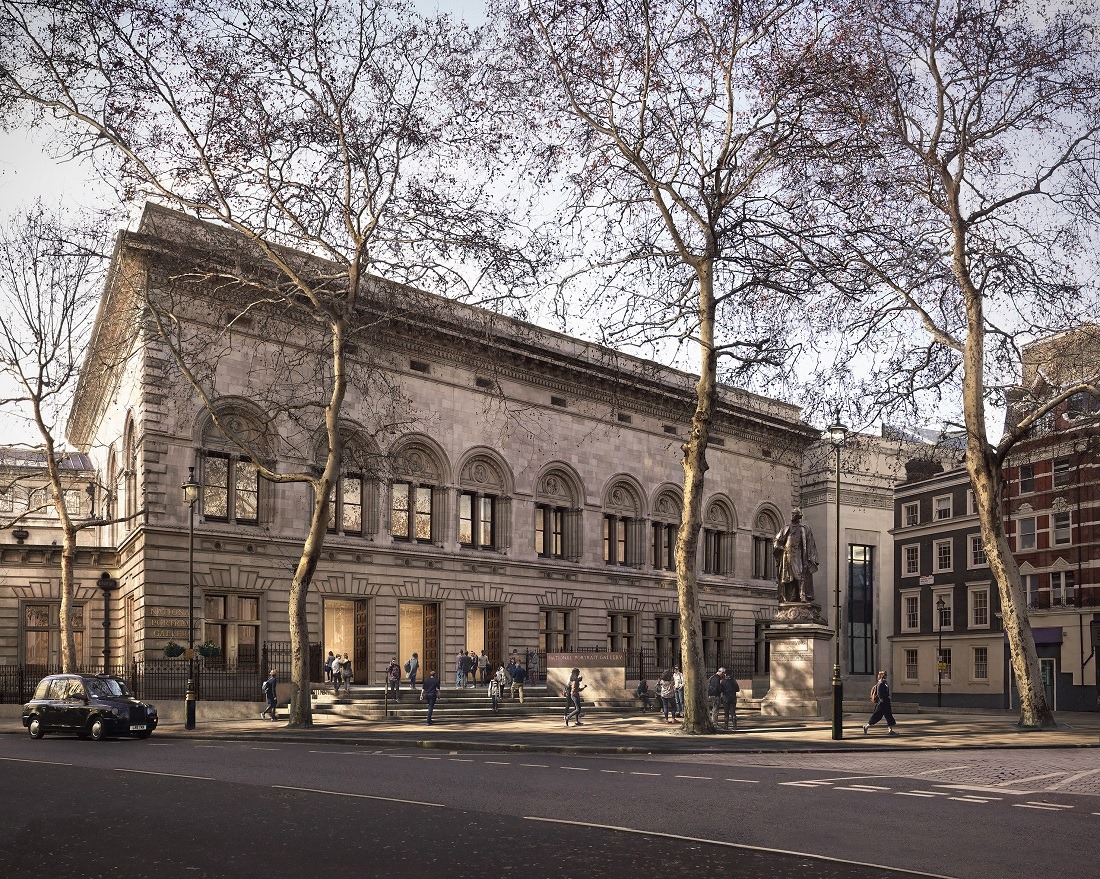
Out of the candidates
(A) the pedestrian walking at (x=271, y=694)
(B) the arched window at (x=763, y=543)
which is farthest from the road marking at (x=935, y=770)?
(B) the arched window at (x=763, y=543)

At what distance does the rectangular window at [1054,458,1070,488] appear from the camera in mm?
53175

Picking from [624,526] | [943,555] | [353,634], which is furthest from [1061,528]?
[353,634]

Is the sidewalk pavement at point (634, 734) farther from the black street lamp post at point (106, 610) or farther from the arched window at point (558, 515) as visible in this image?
the arched window at point (558, 515)

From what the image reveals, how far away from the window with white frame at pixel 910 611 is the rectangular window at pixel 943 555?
7.99 feet

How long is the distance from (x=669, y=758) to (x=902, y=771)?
4.74 metres

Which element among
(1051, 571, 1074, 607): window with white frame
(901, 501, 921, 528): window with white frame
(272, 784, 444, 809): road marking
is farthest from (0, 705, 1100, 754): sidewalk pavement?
(901, 501, 921, 528): window with white frame

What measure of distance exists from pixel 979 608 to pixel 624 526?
66.7ft

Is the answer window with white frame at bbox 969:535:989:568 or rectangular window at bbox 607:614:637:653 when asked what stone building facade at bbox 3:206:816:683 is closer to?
rectangular window at bbox 607:614:637:653

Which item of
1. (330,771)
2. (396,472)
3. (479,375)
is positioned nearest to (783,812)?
(330,771)

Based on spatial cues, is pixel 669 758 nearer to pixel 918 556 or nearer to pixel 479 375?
pixel 479 375

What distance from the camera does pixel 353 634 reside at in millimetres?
43625

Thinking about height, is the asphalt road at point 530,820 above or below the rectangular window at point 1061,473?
below

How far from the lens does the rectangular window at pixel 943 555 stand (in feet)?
207

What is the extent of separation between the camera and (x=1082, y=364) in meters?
34.6
